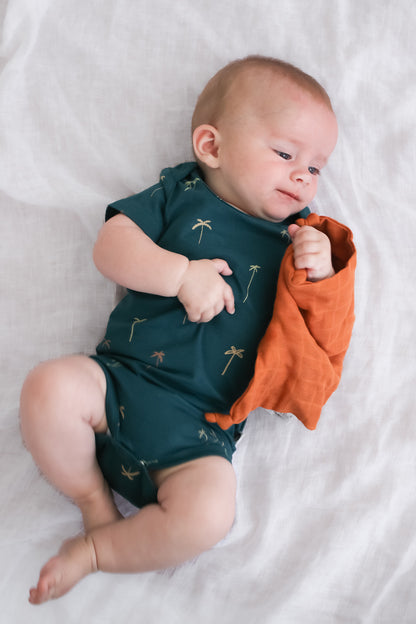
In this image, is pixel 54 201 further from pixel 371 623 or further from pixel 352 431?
pixel 371 623

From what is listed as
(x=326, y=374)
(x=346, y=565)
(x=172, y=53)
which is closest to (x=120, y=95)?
(x=172, y=53)

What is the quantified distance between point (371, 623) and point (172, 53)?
1.20 metres

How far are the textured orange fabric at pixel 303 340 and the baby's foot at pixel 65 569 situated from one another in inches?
12.2

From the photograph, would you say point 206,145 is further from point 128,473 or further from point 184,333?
point 128,473

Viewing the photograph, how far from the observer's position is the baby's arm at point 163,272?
1022 millimetres

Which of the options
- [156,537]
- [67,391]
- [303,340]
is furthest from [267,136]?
[156,537]

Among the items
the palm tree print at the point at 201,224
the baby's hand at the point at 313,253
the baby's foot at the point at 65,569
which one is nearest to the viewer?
the baby's foot at the point at 65,569

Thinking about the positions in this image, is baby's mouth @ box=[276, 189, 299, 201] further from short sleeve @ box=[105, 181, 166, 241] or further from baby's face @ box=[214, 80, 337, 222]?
short sleeve @ box=[105, 181, 166, 241]

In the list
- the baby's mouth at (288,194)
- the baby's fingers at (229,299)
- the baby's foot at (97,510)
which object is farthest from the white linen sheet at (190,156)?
the baby's fingers at (229,299)

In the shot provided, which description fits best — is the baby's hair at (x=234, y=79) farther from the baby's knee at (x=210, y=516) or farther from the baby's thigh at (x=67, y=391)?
the baby's knee at (x=210, y=516)

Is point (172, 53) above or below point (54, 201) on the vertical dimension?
above

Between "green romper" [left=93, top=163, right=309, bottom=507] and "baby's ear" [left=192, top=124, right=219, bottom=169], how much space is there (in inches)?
2.0

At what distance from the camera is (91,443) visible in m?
1.00

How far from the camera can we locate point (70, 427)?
0.97 meters
